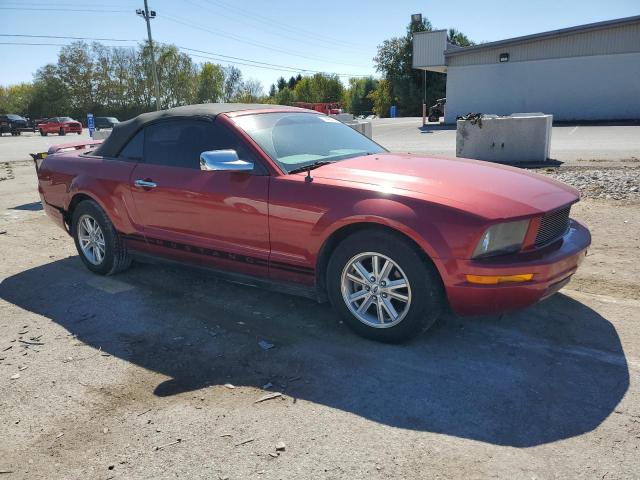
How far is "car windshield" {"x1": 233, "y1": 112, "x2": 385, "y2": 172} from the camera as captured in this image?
3.92m

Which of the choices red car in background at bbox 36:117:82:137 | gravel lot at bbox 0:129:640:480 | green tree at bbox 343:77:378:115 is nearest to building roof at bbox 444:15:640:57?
gravel lot at bbox 0:129:640:480

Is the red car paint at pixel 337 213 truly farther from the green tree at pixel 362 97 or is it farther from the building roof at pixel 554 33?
the green tree at pixel 362 97

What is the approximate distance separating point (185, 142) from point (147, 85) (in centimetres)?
7974

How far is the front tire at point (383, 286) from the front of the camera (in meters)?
3.17

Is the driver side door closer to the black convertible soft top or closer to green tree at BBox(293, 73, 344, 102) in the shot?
the black convertible soft top

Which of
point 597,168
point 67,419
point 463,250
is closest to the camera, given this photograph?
point 67,419

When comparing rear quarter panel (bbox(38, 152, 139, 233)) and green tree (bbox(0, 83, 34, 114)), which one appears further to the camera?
green tree (bbox(0, 83, 34, 114))

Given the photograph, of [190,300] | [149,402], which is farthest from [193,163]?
[149,402]

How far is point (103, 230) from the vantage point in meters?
4.91

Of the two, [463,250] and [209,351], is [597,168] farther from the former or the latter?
[209,351]

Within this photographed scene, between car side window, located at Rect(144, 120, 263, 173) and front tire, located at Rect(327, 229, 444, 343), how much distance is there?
3.57 ft

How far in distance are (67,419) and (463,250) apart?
2.43 meters

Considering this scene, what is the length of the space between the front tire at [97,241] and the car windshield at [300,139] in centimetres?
182

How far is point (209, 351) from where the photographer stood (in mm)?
3467
